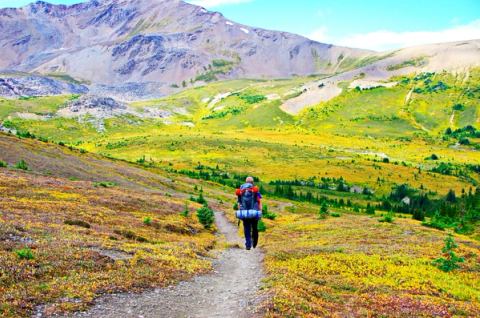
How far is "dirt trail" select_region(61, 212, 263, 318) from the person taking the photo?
17984mm

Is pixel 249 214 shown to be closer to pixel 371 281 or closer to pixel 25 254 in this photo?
pixel 371 281

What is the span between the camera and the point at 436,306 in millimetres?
21859

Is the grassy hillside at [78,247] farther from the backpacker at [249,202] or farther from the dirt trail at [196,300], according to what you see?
the backpacker at [249,202]

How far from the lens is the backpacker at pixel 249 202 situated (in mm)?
28406

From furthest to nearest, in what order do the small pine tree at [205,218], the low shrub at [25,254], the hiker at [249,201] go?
the small pine tree at [205,218] < the hiker at [249,201] < the low shrub at [25,254]

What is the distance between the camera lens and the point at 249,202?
28641 millimetres

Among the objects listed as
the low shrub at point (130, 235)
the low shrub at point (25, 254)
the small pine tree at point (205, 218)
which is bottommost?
the small pine tree at point (205, 218)

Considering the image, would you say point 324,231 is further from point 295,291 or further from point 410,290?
point 295,291

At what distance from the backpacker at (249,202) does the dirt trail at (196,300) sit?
350cm

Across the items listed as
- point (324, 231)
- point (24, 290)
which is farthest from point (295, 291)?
point (324, 231)

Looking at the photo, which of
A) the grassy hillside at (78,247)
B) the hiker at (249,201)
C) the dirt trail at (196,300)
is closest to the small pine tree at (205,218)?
the grassy hillside at (78,247)

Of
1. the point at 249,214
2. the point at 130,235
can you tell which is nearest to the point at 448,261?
the point at 249,214

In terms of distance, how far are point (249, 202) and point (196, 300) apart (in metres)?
9.44

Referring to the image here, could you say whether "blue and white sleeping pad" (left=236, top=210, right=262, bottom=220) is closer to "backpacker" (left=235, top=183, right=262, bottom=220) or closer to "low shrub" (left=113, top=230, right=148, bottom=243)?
"backpacker" (left=235, top=183, right=262, bottom=220)
